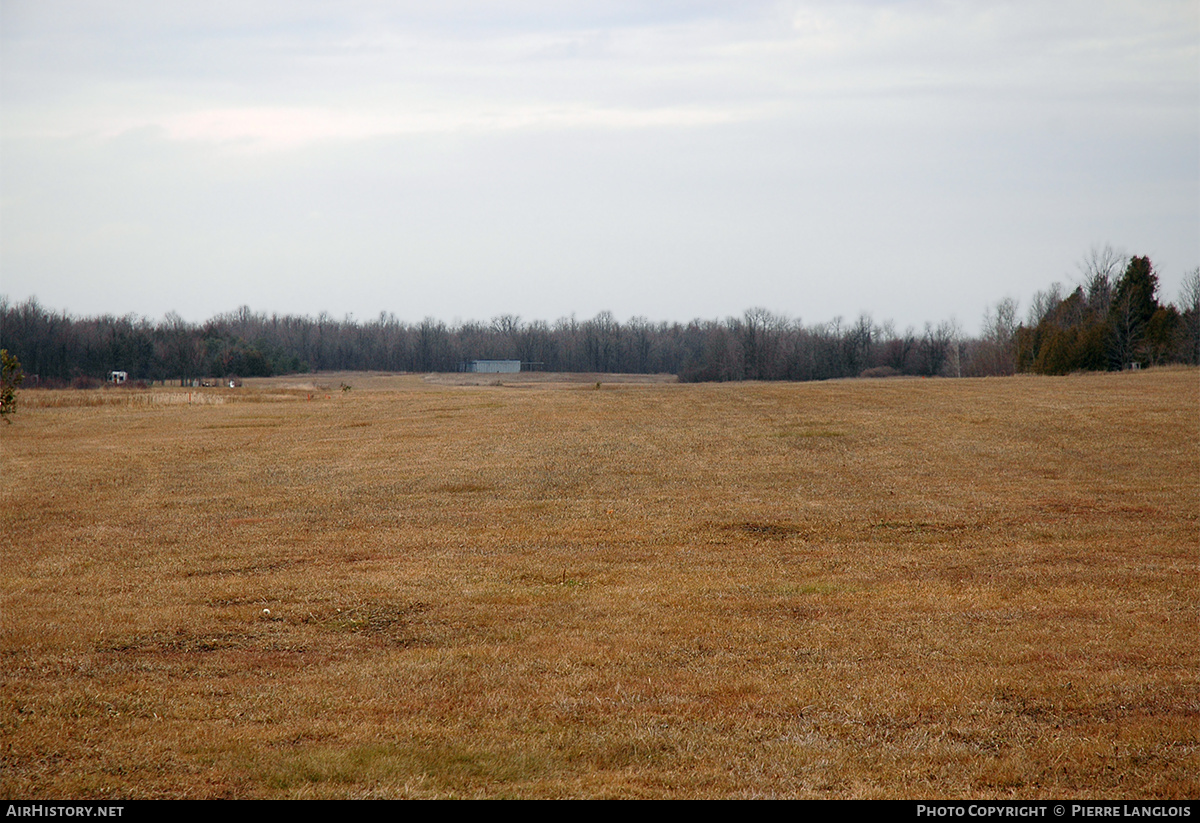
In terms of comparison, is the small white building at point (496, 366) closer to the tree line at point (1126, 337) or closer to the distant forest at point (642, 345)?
the distant forest at point (642, 345)

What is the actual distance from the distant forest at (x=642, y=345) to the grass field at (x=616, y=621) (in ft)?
110

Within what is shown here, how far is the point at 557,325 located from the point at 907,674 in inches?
7002

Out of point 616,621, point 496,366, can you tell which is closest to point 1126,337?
point 616,621

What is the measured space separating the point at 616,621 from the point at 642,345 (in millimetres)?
143624

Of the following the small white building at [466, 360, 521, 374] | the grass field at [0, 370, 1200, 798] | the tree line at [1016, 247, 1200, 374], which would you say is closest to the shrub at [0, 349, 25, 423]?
the grass field at [0, 370, 1200, 798]

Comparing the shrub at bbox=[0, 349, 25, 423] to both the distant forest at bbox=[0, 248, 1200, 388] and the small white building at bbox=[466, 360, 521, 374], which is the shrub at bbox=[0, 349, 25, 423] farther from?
the small white building at bbox=[466, 360, 521, 374]

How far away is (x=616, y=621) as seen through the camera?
10.4 m

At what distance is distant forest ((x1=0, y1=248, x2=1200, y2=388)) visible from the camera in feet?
182

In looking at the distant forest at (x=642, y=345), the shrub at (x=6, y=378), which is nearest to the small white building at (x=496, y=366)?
the distant forest at (x=642, y=345)

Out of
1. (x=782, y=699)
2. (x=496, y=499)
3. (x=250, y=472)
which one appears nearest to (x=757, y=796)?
(x=782, y=699)

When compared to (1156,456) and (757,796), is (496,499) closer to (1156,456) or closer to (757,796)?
(757,796)

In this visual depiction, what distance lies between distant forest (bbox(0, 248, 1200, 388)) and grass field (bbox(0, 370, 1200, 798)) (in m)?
33.6

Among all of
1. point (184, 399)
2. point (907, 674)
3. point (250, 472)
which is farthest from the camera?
point (184, 399)

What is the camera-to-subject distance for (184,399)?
165 feet
